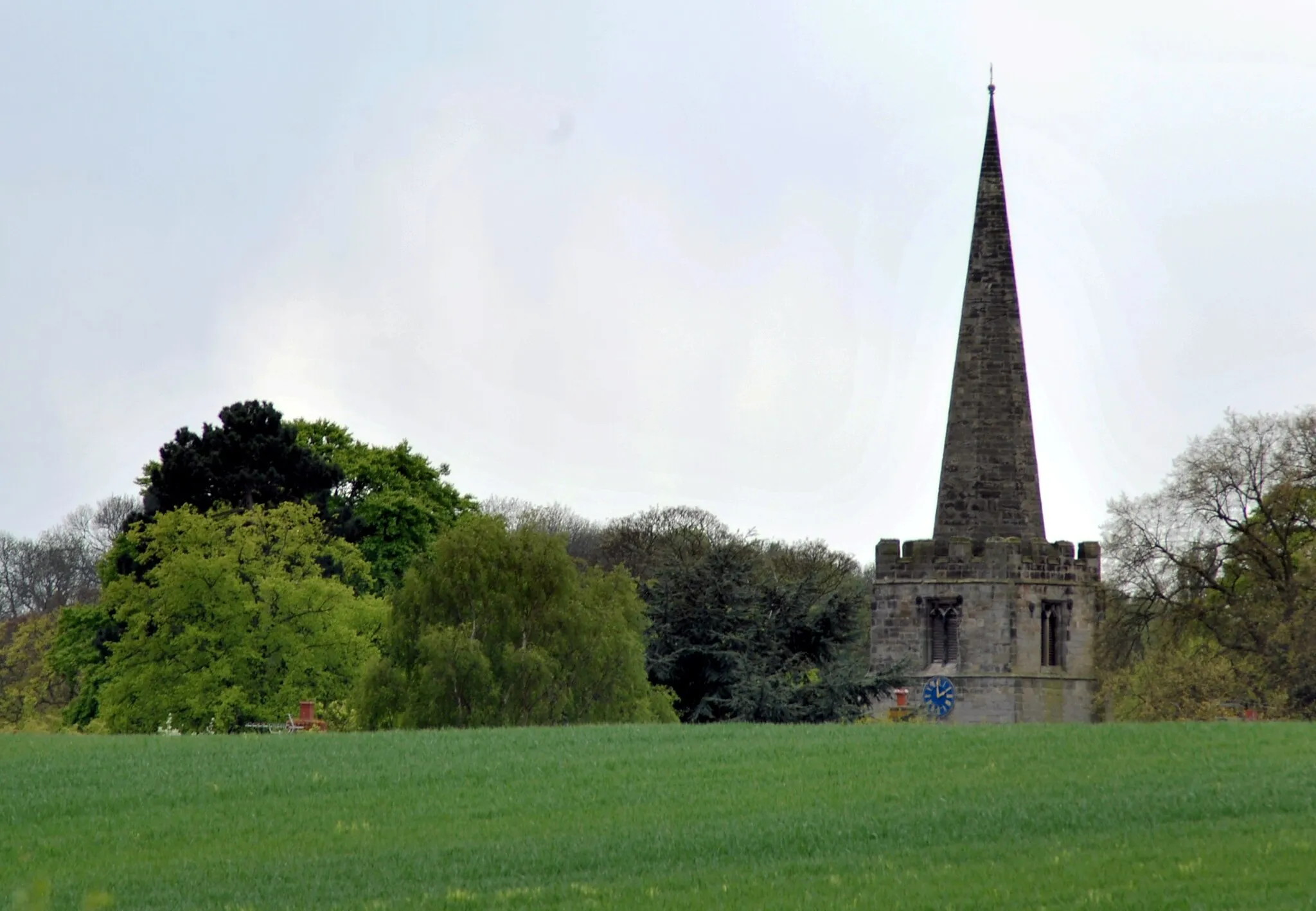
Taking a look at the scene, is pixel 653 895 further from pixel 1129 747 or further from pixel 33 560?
pixel 33 560

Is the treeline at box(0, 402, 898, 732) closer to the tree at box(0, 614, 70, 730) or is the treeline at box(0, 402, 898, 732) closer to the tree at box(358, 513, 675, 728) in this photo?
the tree at box(358, 513, 675, 728)

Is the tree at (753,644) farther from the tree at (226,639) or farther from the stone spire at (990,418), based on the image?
the tree at (226,639)

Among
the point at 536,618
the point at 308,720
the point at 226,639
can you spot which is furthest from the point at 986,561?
the point at 226,639

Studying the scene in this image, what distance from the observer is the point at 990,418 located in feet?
176

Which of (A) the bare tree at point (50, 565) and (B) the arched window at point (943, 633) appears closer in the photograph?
(B) the arched window at point (943, 633)

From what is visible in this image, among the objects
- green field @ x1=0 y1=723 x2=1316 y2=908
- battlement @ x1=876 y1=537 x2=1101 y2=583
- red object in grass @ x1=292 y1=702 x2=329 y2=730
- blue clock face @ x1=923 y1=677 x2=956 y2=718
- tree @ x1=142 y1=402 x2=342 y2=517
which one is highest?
tree @ x1=142 y1=402 x2=342 y2=517

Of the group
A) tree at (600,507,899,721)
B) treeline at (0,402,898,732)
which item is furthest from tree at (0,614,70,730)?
tree at (600,507,899,721)

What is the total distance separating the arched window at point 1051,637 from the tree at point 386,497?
21.1 meters

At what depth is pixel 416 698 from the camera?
43188mm

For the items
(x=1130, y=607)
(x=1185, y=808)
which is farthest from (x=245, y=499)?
(x=1185, y=808)

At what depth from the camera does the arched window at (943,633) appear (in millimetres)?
53281

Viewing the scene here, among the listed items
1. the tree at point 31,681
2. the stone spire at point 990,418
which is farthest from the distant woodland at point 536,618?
the tree at point 31,681

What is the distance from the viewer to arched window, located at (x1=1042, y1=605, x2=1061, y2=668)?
176ft

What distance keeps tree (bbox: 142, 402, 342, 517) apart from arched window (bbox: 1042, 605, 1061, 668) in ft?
73.2
